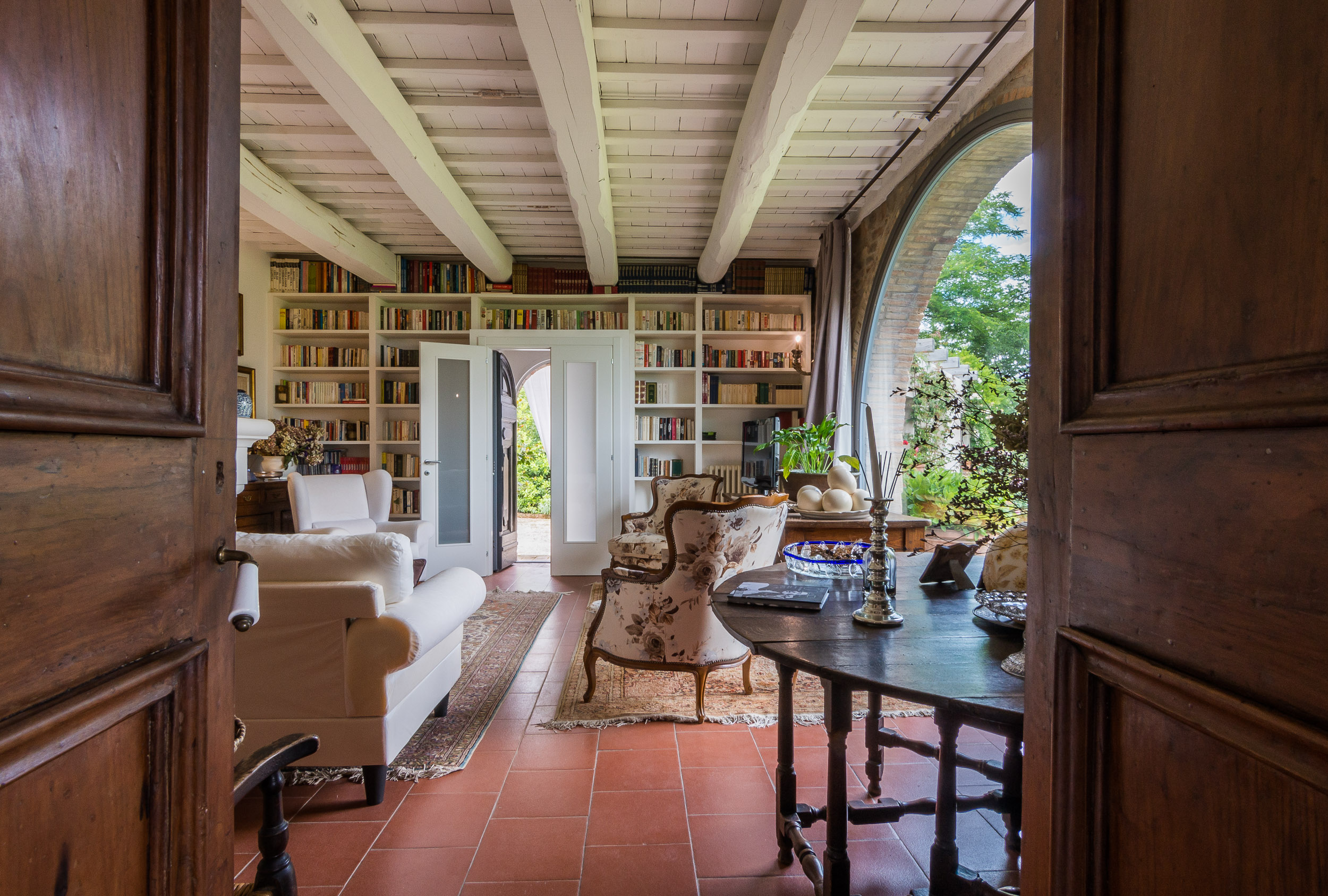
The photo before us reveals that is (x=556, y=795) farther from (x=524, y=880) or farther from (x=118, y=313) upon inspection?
(x=118, y=313)

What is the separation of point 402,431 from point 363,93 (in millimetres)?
3632

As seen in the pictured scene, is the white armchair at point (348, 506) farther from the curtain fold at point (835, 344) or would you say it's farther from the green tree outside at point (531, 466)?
the green tree outside at point (531, 466)

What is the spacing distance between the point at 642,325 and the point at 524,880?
481 centimetres

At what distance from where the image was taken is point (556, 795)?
212cm

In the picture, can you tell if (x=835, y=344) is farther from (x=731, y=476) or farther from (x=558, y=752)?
(x=558, y=752)

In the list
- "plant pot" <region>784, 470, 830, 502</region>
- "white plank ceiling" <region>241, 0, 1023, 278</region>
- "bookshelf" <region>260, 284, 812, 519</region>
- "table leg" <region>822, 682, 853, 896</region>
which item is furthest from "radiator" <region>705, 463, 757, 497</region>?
"table leg" <region>822, 682, 853, 896</region>

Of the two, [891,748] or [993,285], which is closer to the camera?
[891,748]

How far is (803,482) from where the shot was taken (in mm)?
3986

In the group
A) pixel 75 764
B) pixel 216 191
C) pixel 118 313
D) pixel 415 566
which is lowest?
pixel 415 566

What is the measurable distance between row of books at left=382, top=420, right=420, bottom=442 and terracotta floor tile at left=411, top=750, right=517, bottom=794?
404 cm

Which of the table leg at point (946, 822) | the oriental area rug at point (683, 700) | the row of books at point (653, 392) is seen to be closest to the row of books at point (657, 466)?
the row of books at point (653, 392)

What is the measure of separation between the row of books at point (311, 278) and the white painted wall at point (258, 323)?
0.09 m

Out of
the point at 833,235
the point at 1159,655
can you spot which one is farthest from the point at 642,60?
the point at 1159,655

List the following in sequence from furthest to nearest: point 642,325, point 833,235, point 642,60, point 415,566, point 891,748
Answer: point 642,325 < point 833,235 < point 415,566 < point 642,60 < point 891,748
